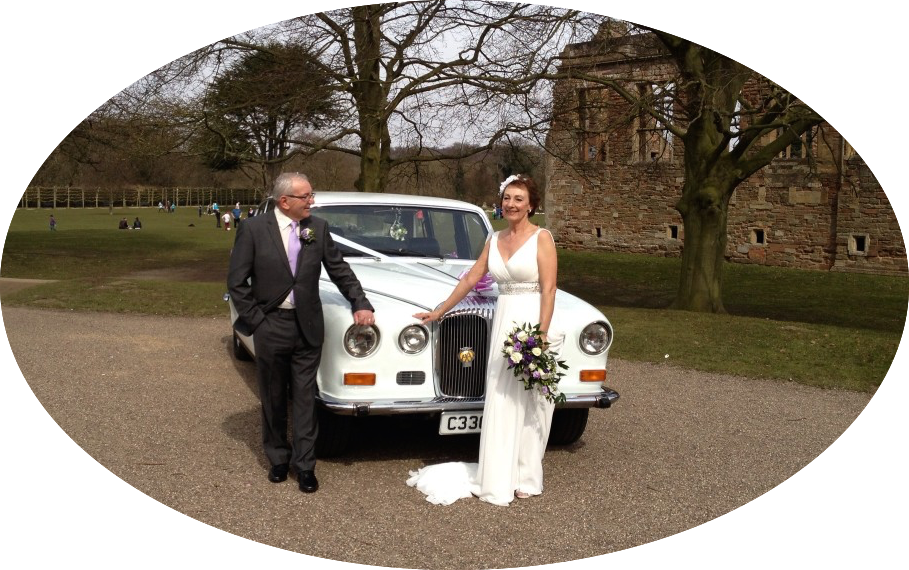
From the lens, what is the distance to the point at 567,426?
20.4ft

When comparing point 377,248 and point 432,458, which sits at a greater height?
point 377,248

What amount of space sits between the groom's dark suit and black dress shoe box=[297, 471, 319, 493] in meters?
0.03

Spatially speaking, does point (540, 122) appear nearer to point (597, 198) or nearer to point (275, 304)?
point (275, 304)

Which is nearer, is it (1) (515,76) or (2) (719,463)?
(2) (719,463)

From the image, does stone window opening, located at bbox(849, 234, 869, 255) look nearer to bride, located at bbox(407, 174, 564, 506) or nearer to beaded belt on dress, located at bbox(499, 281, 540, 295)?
bride, located at bbox(407, 174, 564, 506)

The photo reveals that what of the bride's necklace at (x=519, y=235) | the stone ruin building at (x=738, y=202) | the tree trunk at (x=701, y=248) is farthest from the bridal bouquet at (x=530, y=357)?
the stone ruin building at (x=738, y=202)

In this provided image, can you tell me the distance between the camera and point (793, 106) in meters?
13.6

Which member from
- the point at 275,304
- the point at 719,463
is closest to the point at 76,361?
the point at 275,304

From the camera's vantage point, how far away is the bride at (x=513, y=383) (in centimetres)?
502

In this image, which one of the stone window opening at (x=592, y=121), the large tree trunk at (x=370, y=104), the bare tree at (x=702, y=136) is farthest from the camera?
the large tree trunk at (x=370, y=104)

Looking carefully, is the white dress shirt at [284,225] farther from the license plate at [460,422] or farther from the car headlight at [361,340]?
the license plate at [460,422]

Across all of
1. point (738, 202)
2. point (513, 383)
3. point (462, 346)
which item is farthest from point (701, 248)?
Answer: point (738, 202)

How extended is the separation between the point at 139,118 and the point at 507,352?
51.3 feet

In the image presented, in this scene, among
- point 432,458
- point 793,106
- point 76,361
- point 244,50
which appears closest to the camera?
point 432,458
